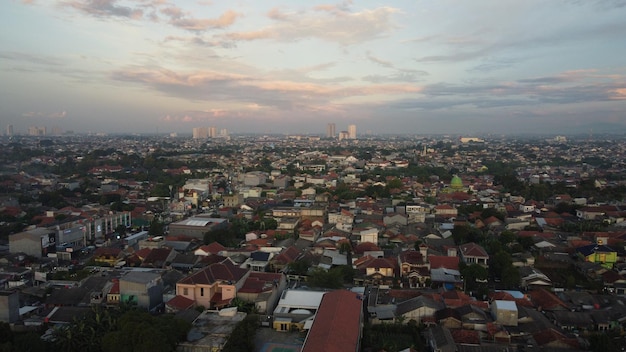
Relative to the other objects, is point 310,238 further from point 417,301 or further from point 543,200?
point 543,200

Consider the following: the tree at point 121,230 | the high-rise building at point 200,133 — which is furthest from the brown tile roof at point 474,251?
the high-rise building at point 200,133

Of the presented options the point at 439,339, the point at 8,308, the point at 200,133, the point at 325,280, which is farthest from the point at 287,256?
the point at 200,133

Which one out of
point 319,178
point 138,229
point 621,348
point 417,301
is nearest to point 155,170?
point 319,178

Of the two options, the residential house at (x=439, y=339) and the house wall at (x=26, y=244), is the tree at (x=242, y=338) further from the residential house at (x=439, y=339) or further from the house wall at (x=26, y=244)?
the house wall at (x=26, y=244)

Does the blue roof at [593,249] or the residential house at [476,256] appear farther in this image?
the blue roof at [593,249]

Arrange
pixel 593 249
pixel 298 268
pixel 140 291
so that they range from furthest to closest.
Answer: pixel 593 249 < pixel 298 268 < pixel 140 291

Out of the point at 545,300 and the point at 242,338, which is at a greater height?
the point at 242,338

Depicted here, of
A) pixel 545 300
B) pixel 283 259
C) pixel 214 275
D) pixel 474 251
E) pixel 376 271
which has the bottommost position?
pixel 545 300

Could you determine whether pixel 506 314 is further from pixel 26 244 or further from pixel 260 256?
pixel 26 244

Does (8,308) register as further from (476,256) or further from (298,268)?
(476,256)

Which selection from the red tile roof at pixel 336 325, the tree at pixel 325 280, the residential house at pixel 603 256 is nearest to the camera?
the red tile roof at pixel 336 325

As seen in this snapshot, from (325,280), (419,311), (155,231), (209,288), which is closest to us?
(419,311)

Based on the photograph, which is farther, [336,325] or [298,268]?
[298,268]
